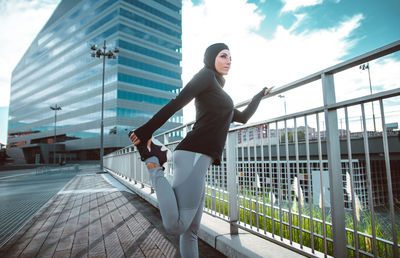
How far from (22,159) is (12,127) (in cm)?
2760

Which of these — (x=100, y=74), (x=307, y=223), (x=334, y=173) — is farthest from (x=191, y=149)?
(x=100, y=74)

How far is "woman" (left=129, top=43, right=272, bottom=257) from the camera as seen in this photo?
4.52 feet

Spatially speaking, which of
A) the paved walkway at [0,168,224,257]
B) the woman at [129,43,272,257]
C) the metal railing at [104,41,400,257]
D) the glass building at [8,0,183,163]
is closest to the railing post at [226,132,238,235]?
the metal railing at [104,41,400,257]

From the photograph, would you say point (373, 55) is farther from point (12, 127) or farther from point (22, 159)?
point (12, 127)

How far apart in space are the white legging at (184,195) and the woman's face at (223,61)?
647mm

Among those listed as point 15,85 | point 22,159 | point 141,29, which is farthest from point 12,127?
point 141,29

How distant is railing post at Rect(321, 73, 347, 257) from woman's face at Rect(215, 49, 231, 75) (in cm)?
68

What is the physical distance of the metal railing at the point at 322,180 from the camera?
1.43 meters

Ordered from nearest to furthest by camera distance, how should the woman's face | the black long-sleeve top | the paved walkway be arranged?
the black long-sleeve top → the woman's face → the paved walkway

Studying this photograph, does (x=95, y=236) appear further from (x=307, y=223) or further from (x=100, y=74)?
(x=100, y=74)

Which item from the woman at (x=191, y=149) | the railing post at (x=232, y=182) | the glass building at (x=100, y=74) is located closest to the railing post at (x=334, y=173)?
the woman at (x=191, y=149)

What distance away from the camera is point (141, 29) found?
47344mm

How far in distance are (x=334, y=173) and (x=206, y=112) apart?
94 centimetres

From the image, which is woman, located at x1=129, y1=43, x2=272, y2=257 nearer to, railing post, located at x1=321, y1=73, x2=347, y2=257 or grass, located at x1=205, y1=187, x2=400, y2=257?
railing post, located at x1=321, y1=73, x2=347, y2=257
